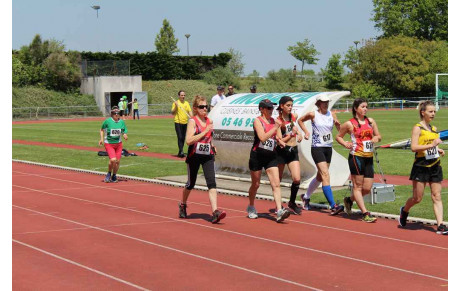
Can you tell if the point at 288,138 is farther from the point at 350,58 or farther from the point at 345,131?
the point at 350,58

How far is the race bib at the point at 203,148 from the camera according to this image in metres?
12.1

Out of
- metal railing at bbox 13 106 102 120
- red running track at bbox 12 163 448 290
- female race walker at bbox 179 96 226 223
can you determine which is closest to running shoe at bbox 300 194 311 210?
red running track at bbox 12 163 448 290

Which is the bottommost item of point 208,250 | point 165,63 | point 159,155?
point 208,250

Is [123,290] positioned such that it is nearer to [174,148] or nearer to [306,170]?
[306,170]

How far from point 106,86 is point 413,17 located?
56198 mm

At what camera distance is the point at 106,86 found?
225ft

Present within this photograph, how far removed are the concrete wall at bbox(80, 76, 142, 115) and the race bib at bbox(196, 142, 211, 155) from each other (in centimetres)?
5609

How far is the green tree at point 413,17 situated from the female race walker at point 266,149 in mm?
97542

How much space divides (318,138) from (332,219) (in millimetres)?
1472

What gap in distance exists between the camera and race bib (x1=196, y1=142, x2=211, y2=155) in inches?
475

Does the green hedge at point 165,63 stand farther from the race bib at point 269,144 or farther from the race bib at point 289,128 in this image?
the race bib at point 269,144

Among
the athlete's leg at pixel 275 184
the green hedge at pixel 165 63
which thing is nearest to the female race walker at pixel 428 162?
the athlete's leg at pixel 275 184

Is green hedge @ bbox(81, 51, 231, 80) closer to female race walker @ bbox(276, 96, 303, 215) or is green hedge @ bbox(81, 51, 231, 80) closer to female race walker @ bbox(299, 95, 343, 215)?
female race walker @ bbox(299, 95, 343, 215)

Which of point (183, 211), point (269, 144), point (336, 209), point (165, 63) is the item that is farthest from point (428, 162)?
point (165, 63)
